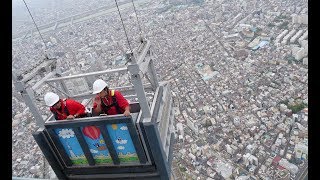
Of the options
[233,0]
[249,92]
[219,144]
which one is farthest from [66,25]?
[219,144]

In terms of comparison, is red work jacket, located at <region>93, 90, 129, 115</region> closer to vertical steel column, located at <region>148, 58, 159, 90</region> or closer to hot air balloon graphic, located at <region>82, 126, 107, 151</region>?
hot air balloon graphic, located at <region>82, 126, 107, 151</region>

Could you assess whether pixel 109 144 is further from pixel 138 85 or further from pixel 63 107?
pixel 138 85

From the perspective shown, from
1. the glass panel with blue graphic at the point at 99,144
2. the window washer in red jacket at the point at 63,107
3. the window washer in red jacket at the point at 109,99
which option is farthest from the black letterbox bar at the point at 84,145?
the window washer in red jacket at the point at 109,99

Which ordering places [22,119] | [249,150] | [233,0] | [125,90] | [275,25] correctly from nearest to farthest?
[125,90], [249,150], [22,119], [275,25], [233,0]

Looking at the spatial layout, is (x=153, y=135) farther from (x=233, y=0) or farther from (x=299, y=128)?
(x=233, y=0)

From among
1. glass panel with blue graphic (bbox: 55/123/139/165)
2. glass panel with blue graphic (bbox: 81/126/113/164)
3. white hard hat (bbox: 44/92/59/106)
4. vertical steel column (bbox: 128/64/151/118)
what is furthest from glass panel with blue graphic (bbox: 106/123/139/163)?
white hard hat (bbox: 44/92/59/106)

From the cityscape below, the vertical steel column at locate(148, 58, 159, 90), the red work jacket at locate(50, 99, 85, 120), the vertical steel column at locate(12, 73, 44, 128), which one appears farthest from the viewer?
the cityscape below

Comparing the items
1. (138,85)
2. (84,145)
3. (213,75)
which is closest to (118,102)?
(138,85)
